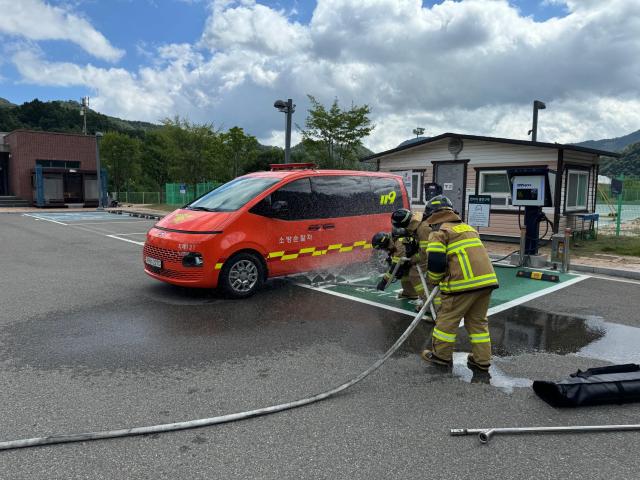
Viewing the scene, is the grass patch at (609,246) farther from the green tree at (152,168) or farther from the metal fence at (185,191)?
the green tree at (152,168)

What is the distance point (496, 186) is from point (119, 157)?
38.3m

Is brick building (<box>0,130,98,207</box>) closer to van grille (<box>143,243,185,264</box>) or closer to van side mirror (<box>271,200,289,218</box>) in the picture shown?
van grille (<box>143,243,185,264</box>)

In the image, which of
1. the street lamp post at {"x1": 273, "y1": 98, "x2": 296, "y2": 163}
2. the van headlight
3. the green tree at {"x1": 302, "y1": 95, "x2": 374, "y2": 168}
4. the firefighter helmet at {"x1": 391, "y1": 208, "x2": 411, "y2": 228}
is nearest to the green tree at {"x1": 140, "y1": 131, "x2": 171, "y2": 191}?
the green tree at {"x1": 302, "y1": 95, "x2": 374, "y2": 168}

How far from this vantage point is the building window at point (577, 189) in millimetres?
13398

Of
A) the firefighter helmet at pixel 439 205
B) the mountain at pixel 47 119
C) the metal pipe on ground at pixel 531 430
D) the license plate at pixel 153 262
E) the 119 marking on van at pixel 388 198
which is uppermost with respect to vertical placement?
the mountain at pixel 47 119

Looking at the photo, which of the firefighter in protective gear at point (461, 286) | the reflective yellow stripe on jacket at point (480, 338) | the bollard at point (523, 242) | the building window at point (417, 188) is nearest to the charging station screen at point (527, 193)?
the bollard at point (523, 242)

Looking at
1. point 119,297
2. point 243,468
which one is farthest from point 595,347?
point 119,297

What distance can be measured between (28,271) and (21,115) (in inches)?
3068

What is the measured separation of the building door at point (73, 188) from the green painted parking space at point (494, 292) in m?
34.4

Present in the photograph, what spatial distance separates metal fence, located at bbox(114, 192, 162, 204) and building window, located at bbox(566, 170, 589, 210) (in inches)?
1313

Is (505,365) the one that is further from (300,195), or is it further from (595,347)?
(300,195)

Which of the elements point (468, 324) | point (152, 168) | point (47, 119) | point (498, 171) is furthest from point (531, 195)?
point (47, 119)

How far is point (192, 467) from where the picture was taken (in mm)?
2719

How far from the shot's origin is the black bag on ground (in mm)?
3537
